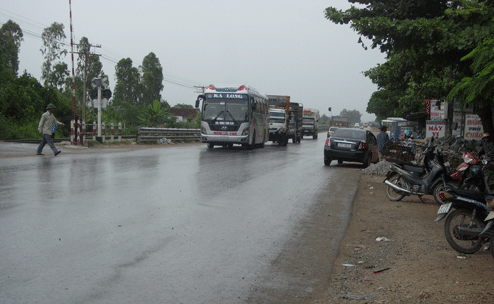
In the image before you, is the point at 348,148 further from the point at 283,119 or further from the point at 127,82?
the point at 127,82

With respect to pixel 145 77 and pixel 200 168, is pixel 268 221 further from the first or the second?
pixel 145 77

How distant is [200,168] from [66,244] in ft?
32.0

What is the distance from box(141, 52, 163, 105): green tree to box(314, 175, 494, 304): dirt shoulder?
64.8m

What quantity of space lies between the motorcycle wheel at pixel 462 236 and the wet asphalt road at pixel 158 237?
4.97ft

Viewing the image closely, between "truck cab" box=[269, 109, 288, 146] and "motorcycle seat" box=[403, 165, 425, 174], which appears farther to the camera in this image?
"truck cab" box=[269, 109, 288, 146]

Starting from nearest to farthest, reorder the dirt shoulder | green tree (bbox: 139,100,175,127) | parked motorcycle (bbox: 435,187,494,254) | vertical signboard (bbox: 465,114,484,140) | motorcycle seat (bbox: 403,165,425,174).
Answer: the dirt shoulder
parked motorcycle (bbox: 435,187,494,254)
motorcycle seat (bbox: 403,165,425,174)
vertical signboard (bbox: 465,114,484,140)
green tree (bbox: 139,100,175,127)

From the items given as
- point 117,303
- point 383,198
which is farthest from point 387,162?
point 117,303

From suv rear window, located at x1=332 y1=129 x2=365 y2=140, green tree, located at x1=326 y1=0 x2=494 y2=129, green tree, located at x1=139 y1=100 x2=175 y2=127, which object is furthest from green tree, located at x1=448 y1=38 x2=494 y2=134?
green tree, located at x1=139 y1=100 x2=175 y2=127

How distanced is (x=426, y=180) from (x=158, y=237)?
6.55 m

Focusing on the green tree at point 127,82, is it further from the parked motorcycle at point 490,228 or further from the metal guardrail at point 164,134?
the parked motorcycle at point 490,228

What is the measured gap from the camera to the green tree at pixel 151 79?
71625mm

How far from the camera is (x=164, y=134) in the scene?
3403cm

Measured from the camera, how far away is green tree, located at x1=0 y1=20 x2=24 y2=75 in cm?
6216

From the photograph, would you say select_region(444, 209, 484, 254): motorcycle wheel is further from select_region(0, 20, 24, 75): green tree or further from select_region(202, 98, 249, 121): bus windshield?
select_region(0, 20, 24, 75): green tree
